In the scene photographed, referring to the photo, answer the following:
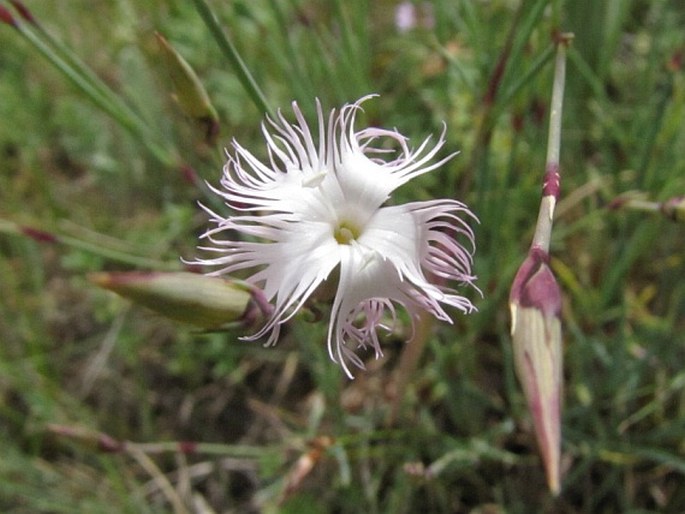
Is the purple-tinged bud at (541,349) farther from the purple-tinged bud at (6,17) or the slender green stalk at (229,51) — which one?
the purple-tinged bud at (6,17)

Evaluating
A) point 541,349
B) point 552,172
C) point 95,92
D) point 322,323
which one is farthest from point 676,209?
point 95,92

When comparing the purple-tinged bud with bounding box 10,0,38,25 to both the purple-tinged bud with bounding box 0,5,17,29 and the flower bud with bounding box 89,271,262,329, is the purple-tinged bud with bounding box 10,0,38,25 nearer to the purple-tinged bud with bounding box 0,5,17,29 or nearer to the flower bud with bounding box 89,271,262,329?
the purple-tinged bud with bounding box 0,5,17,29

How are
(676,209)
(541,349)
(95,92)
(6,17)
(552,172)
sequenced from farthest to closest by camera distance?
(95,92) < (6,17) < (676,209) < (552,172) < (541,349)

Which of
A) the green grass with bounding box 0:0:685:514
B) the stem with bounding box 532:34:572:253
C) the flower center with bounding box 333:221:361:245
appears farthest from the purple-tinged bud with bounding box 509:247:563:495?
→ the green grass with bounding box 0:0:685:514

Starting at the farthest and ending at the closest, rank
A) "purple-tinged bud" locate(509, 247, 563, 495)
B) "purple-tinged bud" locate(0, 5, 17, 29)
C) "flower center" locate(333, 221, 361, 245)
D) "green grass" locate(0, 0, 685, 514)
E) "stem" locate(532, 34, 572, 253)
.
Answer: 1. "green grass" locate(0, 0, 685, 514)
2. "purple-tinged bud" locate(0, 5, 17, 29)
3. "flower center" locate(333, 221, 361, 245)
4. "stem" locate(532, 34, 572, 253)
5. "purple-tinged bud" locate(509, 247, 563, 495)

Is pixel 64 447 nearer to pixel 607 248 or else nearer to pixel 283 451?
pixel 283 451

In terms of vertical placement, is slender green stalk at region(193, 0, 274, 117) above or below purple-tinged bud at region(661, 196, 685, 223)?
above

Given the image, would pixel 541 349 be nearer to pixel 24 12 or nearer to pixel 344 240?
pixel 344 240
